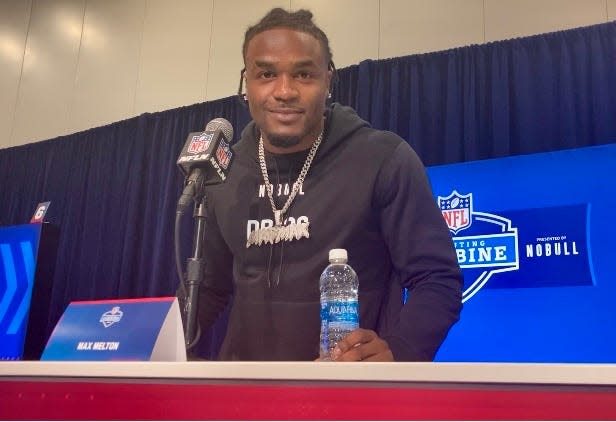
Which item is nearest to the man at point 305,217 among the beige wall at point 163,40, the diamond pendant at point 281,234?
the diamond pendant at point 281,234

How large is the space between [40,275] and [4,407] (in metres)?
3.38

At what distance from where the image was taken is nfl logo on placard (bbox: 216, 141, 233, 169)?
109cm

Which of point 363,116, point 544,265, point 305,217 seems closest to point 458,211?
point 544,265

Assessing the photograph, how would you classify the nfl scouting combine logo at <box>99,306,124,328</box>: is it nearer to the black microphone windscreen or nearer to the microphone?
the microphone

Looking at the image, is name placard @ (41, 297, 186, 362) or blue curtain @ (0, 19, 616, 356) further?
blue curtain @ (0, 19, 616, 356)

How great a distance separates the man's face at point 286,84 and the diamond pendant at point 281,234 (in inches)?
8.5

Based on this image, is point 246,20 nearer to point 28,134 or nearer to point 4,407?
point 28,134

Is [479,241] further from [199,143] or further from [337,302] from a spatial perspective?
[199,143]

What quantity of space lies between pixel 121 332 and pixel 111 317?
0.14ft

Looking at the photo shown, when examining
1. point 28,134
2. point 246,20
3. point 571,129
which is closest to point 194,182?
point 571,129

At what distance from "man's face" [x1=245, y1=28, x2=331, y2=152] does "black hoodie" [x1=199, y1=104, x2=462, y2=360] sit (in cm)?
7

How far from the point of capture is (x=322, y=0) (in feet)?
13.7

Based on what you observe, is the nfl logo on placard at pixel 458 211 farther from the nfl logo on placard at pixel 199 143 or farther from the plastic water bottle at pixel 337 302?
the nfl logo on placard at pixel 199 143

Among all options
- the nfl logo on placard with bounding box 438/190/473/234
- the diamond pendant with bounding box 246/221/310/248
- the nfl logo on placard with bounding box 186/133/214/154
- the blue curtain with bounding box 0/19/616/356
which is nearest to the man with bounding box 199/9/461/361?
the diamond pendant with bounding box 246/221/310/248
